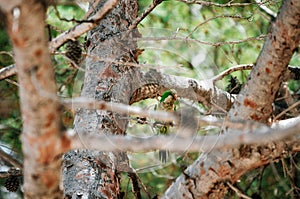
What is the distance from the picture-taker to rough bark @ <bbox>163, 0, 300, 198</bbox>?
1103mm

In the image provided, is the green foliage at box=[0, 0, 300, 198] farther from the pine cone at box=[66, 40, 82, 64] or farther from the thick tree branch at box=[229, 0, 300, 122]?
the thick tree branch at box=[229, 0, 300, 122]

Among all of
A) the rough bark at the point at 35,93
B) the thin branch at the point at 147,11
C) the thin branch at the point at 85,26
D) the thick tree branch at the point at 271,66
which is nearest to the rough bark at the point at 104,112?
the thin branch at the point at 147,11

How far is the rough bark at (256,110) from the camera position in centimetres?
Result: 110

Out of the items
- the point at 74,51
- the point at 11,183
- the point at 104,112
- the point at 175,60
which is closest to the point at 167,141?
the point at 104,112

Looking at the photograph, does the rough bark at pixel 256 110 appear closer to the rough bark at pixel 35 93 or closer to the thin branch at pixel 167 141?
the thin branch at pixel 167 141

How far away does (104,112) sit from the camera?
1727 mm

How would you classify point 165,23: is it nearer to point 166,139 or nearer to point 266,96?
point 266,96

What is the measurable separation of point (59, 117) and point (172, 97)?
88 cm

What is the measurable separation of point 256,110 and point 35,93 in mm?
540

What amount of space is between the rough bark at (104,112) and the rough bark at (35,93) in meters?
0.38

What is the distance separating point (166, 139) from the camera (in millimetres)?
913

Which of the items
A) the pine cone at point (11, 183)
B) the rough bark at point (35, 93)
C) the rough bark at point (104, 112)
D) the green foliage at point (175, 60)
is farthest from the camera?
the green foliage at point (175, 60)

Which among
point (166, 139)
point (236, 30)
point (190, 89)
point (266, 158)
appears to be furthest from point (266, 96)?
point (236, 30)

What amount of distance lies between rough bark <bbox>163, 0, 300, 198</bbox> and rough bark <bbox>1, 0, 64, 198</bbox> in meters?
0.37
